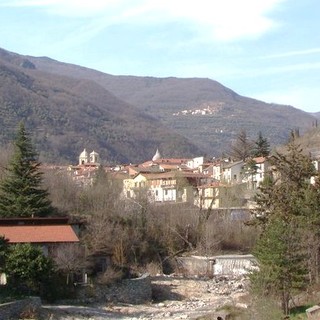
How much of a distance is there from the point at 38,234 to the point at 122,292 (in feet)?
18.4

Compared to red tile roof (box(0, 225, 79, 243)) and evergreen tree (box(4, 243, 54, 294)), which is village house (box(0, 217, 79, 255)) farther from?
evergreen tree (box(4, 243, 54, 294))

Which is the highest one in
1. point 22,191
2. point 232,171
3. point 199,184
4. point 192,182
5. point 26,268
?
point 232,171

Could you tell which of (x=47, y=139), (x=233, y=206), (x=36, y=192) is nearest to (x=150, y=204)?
(x=233, y=206)

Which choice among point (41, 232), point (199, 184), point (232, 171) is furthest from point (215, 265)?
point (232, 171)

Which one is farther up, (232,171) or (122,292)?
(232,171)

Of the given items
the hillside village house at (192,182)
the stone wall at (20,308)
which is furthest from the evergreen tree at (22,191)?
the hillside village house at (192,182)

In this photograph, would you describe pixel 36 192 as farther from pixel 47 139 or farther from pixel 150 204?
pixel 47 139

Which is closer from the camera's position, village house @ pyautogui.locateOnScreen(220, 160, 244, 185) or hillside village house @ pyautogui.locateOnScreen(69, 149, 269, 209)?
hillside village house @ pyautogui.locateOnScreen(69, 149, 269, 209)

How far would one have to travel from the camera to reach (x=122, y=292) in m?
42.1

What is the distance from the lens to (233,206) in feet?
233

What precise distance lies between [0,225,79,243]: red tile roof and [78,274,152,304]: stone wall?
9.60ft

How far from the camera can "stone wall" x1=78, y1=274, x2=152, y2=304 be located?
135 feet

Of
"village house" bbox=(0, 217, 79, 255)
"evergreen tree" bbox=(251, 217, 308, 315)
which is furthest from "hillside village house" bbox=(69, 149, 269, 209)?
"evergreen tree" bbox=(251, 217, 308, 315)

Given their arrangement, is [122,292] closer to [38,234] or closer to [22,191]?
[38,234]
